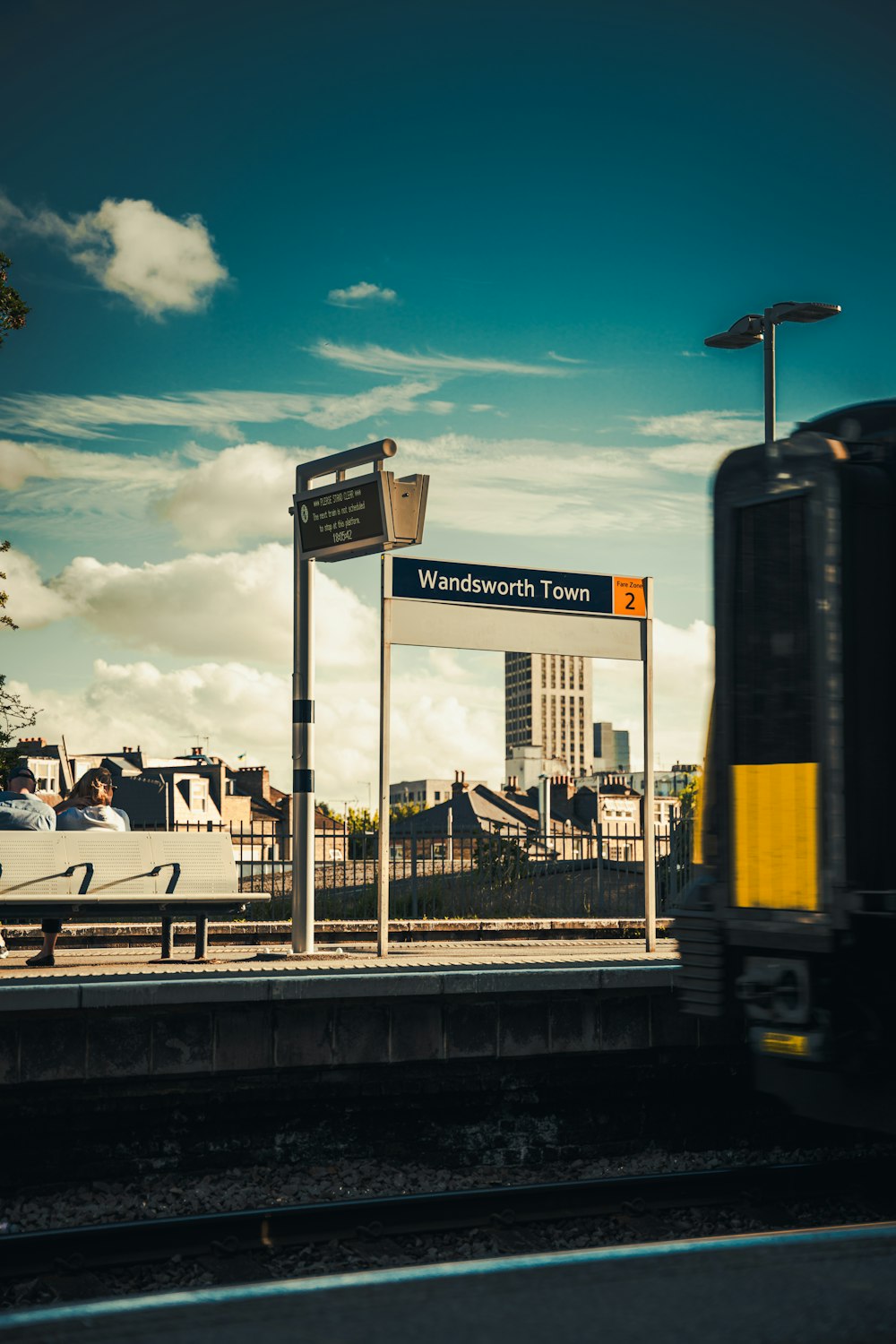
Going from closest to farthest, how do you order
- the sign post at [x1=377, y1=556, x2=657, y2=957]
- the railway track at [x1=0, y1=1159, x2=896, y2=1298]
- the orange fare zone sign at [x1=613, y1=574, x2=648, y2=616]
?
the railway track at [x1=0, y1=1159, x2=896, y2=1298] < the sign post at [x1=377, y1=556, x2=657, y2=957] < the orange fare zone sign at [x1=613, y1=574, x2=648, y2=616]

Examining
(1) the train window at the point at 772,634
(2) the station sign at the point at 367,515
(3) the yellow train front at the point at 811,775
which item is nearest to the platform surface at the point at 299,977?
(3) the yellow train front at the point at 811,775

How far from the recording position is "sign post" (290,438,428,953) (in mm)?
11422

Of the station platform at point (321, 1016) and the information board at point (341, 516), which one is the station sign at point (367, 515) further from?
the station platform at point (321, 1016)

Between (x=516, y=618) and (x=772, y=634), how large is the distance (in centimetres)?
665

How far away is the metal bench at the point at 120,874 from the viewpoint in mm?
10062

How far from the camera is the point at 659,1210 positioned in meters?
7.32

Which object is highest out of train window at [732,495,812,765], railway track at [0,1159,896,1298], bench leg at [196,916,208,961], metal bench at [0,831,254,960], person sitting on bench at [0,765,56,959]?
train window at [732,495,812,765]

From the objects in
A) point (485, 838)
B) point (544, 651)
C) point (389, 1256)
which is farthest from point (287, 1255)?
point (485, 838)

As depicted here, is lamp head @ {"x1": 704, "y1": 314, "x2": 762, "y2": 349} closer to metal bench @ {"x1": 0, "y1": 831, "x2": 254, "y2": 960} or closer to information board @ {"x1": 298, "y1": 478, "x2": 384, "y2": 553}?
information board @ {"x1": 298, "y1": 478, "x2": 384, "y2": 553}

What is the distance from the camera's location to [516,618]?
12.7 meters

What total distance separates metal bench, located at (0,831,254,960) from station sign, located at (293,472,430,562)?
2604 mm

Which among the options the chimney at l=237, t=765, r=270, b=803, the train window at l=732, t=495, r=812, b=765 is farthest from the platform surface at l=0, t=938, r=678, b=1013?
the chimney at l=237, t=765, r=270, b=803

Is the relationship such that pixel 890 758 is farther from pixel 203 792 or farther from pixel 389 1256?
pixel 203 792

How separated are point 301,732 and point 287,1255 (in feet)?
18.0
